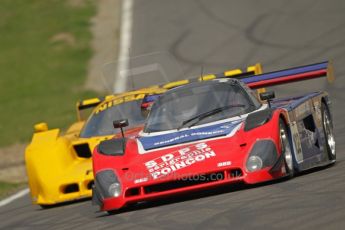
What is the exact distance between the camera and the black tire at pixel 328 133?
11297 mm

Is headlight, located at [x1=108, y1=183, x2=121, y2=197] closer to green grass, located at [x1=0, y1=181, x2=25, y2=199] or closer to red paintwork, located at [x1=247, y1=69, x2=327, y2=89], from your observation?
red paintwork, located at [x1=247, y1=69, x2=327, y2=89]

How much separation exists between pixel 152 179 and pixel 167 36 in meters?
16.4

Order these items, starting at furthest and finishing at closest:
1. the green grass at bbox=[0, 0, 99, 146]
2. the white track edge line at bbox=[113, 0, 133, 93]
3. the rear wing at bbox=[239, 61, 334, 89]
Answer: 1. the white track edge line at bbox=[113, 0, 133, 93]
2. the green grass at bbox=[0, 0, 99, 146]
3. the rear wing at bbox=[239, 61, 334, 89]

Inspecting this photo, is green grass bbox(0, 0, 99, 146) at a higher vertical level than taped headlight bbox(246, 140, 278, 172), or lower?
higher

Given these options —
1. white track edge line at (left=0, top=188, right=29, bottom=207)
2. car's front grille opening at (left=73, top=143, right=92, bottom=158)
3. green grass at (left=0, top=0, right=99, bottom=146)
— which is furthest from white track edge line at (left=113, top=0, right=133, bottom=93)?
car's front grille opening at (left=73, top=143, right=92, bottom=158)

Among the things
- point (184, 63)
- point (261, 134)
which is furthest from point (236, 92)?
point (184, 63)

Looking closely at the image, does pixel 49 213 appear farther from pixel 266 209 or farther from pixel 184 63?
pixel 184 63

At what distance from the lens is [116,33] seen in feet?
89.3

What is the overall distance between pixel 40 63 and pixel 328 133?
16.2 meters

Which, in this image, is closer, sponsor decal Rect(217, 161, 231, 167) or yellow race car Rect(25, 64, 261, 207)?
sponsor decal Rect(217, 161, 231, 167)

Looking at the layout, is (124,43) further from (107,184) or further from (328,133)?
(107,184)

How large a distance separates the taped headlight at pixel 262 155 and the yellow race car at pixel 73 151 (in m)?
2.12

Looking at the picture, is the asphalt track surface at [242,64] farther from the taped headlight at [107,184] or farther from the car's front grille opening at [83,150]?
the car's front grille opening at [83,150]

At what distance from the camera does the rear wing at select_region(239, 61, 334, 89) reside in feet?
41.6
